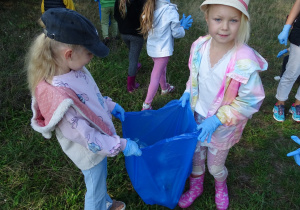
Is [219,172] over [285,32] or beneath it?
beneath

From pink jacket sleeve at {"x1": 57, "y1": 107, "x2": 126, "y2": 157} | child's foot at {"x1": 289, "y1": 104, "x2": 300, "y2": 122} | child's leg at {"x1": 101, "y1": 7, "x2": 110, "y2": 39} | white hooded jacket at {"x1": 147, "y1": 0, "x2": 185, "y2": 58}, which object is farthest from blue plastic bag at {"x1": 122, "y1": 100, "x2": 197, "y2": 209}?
child's leg at {"x1": 101, "y1": 7, "x2": 110, "y2": 39}

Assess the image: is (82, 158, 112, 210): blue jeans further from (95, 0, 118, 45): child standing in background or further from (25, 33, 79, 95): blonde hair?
(95, 0, 118, 45): child standing in background

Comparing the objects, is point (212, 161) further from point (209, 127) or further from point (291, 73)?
point (291, 73)

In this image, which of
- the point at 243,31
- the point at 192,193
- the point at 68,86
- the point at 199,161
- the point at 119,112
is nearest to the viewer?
the point at 68,86

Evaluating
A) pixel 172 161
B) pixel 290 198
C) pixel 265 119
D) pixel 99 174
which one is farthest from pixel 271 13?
pixel 99 174

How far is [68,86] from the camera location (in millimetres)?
1221

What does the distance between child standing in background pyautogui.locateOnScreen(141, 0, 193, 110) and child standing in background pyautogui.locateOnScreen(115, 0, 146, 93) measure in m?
0.14

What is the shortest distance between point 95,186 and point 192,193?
0.85 meters

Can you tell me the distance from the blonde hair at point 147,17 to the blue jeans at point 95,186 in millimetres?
1504

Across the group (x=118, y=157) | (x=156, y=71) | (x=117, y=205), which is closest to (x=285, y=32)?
(x=156, y=71)

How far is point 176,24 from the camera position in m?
2.58

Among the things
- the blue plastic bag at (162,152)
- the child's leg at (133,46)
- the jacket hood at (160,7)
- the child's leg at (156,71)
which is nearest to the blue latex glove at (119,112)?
the blue plastic bag at (162,152)

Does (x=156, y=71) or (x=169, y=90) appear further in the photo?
(x=169, y=90)

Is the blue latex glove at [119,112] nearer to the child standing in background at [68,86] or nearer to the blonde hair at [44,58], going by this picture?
the child standing in background at [68,86]
